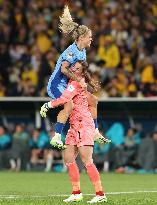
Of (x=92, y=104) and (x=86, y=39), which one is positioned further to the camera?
(x=92, y=104)

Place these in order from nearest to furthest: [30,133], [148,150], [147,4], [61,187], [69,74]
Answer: [69,74]
[61,187]
[148,150]
[30,133]
[147,4]

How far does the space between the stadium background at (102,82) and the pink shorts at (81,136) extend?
434 inches

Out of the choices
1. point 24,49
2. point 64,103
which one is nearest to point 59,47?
point 24,49

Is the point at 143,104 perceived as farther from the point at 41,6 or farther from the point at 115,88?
the point at 41,6

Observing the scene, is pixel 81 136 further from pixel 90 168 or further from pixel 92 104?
pixel 92 104

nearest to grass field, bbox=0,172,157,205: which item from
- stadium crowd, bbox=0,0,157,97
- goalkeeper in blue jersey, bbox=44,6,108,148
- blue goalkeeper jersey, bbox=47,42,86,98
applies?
goalkeeper in blue jersey, bbox=44,6,108,148

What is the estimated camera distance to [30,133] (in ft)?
79.1

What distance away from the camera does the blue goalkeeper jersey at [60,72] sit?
36.3 feet

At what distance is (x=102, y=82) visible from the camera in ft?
77.6

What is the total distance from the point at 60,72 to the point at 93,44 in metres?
13.8

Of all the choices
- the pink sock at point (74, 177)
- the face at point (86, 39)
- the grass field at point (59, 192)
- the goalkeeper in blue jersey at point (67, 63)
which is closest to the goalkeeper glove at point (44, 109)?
the goalkeeper in blue jersey at point (67, 63)

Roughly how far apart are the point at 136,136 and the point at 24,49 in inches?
180

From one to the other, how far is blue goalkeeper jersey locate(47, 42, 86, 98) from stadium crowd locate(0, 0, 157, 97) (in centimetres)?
1140

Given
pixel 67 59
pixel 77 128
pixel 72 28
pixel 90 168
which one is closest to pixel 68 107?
pixel 77 128
